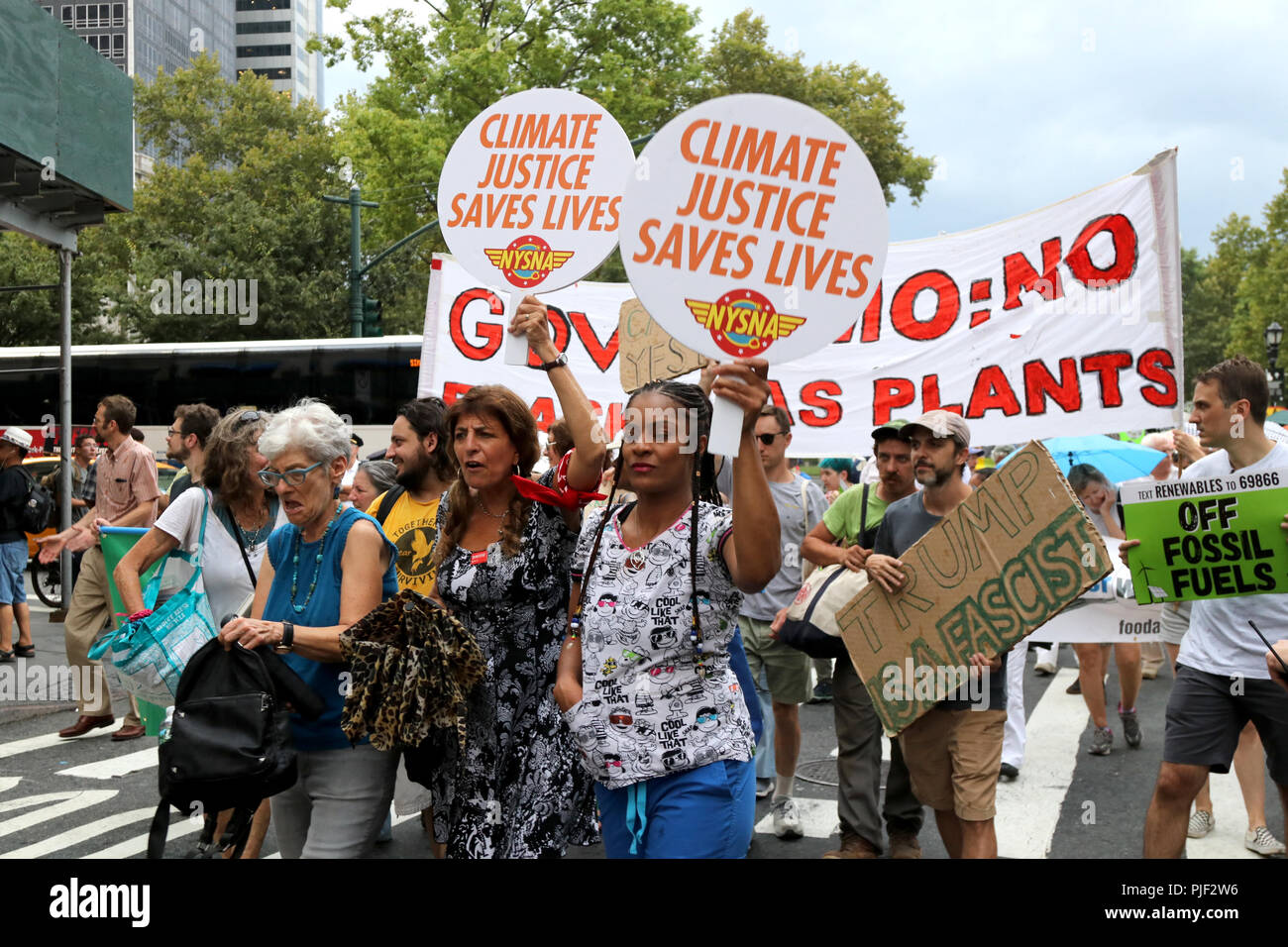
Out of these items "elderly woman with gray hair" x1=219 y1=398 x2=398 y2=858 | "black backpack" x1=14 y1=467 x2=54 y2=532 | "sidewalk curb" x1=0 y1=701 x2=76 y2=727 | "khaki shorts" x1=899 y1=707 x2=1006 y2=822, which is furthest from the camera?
"black backpack" x1=14 y1=467 x2=54 y2=532

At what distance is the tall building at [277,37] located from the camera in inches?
3558

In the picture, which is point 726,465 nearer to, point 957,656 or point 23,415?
point 957,656

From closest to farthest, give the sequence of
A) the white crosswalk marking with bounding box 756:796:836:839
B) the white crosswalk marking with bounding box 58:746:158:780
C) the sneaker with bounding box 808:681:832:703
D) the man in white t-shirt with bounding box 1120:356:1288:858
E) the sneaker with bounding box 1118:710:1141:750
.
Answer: the man in white t-shirt with bounding box 1120:356:1288:858, the white crosswalk marking with bounding box 756:796:836:839, the white crosswalk marking with bounding box 58:746:158:780, the sneaker with bounding box 1118:710:1141:750, the sneaker with bounding box 808:681:832:703

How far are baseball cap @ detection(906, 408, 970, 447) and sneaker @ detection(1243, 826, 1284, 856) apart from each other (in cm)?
232

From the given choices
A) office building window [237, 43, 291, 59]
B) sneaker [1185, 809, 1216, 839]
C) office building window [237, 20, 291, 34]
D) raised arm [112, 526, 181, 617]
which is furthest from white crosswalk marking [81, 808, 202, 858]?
office building window [237, 43, 291, 59]

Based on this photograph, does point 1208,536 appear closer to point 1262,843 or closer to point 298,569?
point 1262,843

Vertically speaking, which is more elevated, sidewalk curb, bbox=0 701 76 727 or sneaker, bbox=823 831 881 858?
sidewalk curb, bbox=0 701 76 727

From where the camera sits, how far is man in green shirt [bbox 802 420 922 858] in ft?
16.3

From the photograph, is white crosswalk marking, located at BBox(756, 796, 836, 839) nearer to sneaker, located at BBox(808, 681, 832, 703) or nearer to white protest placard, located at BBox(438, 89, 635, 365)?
sneaker, located at BBox(808, 681, 832, 703)

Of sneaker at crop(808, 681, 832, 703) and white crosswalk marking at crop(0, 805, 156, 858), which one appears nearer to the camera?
white crosswalk marking at crop(0, 805, 156, 858)

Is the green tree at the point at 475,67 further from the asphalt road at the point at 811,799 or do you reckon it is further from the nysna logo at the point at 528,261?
the nysna logo at the point at 528,261

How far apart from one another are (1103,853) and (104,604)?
5997 millimetres

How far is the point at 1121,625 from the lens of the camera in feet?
20.7
